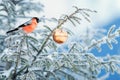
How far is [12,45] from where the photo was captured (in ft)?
14.3

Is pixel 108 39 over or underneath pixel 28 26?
underneath

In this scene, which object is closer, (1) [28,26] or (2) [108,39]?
(1) [28,26]

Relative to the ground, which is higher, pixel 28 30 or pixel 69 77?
pixel 28 30

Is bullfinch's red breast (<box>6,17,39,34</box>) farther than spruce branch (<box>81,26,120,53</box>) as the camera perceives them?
No

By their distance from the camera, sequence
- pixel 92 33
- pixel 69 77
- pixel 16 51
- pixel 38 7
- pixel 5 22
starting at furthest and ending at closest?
pixel 92 33 → pixel 38 7 → pixel 5 22 → pixel 69 77 → pixel 16 51

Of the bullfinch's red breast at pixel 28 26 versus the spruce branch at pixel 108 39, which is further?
the spruce branch at pixel 108 39

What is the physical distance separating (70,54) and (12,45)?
89cm

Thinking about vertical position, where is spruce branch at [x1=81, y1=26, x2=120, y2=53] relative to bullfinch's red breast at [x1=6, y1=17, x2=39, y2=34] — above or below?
below

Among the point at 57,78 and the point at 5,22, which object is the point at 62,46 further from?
the point at 5,22

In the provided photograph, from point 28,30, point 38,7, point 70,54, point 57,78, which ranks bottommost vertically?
point 57,78

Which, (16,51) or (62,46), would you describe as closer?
(16,51)

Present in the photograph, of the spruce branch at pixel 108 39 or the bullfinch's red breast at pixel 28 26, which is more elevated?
the bullfinch's red breast at pixel 28 26

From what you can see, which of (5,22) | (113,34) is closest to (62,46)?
(113,34)

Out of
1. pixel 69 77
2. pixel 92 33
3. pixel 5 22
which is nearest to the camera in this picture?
pixel 69 77
